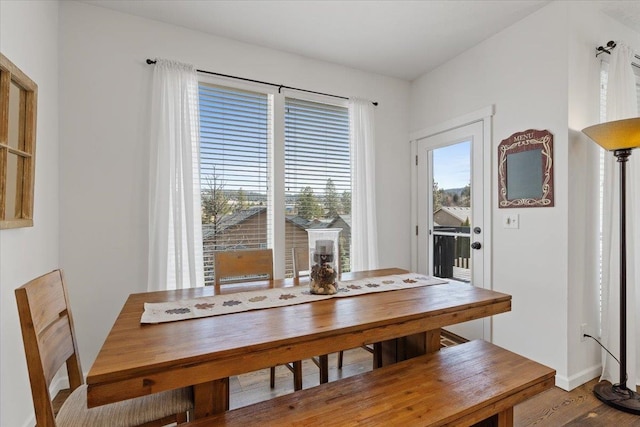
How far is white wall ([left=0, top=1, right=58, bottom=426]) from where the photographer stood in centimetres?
158

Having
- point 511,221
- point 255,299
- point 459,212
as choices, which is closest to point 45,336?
point 255,299

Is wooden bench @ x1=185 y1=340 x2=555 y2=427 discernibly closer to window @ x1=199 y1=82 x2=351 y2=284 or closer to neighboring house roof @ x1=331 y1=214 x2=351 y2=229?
window @ x1=199 y1=82 x2=351 y2=284

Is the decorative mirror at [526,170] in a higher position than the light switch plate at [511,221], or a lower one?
higher

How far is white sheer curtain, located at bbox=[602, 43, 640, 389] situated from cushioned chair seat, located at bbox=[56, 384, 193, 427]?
284 centimetres

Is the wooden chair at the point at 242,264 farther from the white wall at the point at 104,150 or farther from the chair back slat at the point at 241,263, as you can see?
the white wall at the point at 104,150

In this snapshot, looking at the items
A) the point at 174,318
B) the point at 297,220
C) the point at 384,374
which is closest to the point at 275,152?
the point at 297,220

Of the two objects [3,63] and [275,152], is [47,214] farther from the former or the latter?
[275,152]

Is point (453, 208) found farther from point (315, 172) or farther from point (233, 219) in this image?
point (233, 219)

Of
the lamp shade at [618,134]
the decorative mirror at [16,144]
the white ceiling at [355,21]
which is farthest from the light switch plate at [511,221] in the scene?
the decorative mirror at [16,144]

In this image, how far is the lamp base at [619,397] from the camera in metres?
1.96

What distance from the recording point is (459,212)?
10.1 feet

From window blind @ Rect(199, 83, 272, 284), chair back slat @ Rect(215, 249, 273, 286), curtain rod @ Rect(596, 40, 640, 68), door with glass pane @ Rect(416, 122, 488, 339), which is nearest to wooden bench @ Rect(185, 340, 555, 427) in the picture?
chair back slat @ Rect(215, 249, 273, 286)

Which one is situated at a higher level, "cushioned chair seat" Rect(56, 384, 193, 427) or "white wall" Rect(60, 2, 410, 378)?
"white wall" Rect(60, 2, 410, 378)

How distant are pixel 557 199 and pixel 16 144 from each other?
3.39 m
